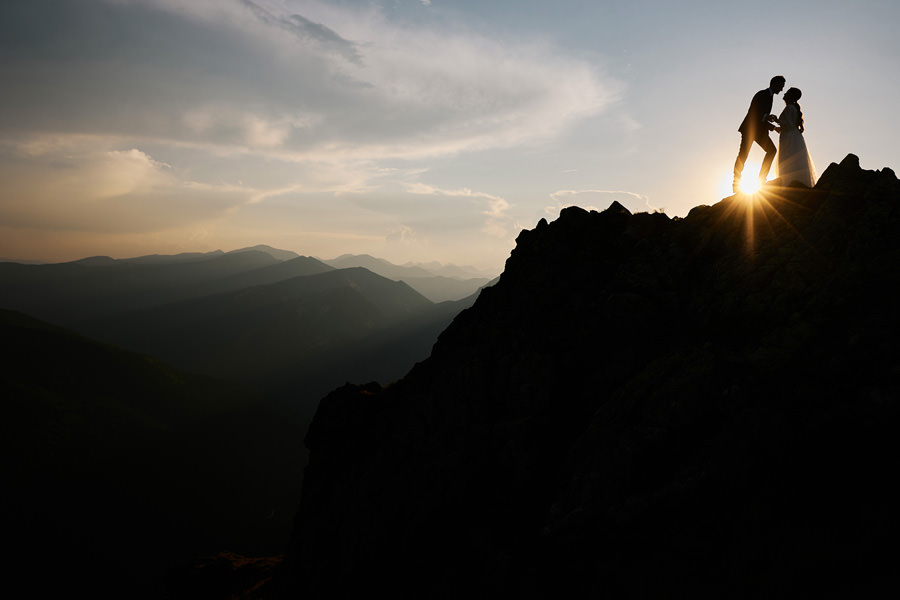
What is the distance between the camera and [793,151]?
62.0ft

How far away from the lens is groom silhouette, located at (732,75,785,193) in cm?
1922

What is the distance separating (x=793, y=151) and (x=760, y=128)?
6.09 feet

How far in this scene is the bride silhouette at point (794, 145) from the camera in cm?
1878

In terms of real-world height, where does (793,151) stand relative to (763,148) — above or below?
below

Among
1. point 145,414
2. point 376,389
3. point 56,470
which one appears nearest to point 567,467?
point 376,389

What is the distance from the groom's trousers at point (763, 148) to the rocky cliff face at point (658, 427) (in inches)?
63.5

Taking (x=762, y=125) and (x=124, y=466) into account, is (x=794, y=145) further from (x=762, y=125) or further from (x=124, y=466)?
(x=124, y=466)

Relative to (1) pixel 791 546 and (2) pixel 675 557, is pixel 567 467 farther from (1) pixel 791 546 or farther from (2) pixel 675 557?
(1) pixel 791 546

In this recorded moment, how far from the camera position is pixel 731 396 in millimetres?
13102

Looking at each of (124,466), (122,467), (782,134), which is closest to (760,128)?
(782,134)

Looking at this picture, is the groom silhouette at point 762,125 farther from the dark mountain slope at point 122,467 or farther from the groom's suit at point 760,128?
the dark mountain slope at point 122,467

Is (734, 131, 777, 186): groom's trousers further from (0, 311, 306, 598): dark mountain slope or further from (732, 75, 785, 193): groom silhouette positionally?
(0, 311, 306, 598): dark mountain slope

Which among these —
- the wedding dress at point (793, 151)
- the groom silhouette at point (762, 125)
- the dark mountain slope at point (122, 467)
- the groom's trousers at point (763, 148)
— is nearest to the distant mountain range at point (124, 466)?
the dark mountain slope at point (122, 467)

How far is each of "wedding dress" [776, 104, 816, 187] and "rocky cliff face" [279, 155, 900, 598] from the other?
0.81m
